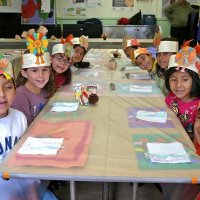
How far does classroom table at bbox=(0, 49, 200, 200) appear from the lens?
3.75 feet

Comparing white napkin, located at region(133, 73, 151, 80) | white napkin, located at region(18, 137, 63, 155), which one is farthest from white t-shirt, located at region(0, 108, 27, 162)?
white napkin, located at region(133, 73, 151, 80)

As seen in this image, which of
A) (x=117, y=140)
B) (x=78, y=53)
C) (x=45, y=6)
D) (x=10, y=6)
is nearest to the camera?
(x=117, y=140)

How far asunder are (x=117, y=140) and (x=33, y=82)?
100 centimetres

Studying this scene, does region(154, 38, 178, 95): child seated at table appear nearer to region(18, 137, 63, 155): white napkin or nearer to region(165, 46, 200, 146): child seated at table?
region(165, 46, 200, 146): child seated at table

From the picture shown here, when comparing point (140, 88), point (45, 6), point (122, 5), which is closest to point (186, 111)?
point (140, 88)

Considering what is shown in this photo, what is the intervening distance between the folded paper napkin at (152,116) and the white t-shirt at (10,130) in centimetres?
67

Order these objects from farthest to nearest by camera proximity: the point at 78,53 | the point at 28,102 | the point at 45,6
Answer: the point at 45,6 → the point at 78,53 → the point at 28,102

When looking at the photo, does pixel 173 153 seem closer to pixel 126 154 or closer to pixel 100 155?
pixel 126 154

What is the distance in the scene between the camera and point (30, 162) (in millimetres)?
1227

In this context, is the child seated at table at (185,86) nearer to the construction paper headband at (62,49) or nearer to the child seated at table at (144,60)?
the construction paper headband at (62,49)

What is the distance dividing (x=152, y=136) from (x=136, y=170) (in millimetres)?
366

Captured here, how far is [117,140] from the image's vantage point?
4.83ft

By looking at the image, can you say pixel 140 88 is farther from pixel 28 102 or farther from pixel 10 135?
pixel 10 135

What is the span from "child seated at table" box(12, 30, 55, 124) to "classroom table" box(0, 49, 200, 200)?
11 centimetres
